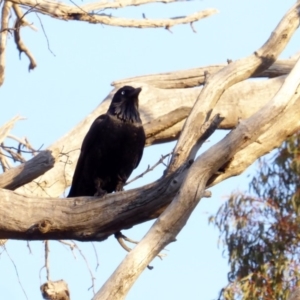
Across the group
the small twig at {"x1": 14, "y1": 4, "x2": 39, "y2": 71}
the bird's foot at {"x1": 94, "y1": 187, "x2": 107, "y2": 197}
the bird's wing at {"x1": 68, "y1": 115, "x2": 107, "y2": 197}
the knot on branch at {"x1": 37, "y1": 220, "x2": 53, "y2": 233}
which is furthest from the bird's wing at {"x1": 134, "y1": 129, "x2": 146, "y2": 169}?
the knot on branch at {"x1": 37, "y1": 220, "x2": 53, "y2": 233}

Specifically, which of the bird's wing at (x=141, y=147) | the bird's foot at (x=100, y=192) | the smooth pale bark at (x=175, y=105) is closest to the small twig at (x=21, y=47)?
the smooth pale bark at (x=175, y=105)

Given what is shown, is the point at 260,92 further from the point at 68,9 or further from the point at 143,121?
the point at 68,9

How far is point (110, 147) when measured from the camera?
558 cm

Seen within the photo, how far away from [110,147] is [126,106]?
26cm

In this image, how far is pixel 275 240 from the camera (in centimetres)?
1032

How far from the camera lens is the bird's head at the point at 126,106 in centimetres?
559

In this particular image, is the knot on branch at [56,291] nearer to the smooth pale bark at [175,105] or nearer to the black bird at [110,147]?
the black bird at [110,147]

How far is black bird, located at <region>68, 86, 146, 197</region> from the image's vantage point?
18.3ft

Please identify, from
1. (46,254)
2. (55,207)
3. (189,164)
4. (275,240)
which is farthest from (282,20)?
(275,240)

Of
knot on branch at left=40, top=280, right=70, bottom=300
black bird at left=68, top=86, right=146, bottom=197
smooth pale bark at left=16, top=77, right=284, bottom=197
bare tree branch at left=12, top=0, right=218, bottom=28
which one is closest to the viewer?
knot on branch at left=40, top=280, right=70, bottom=300

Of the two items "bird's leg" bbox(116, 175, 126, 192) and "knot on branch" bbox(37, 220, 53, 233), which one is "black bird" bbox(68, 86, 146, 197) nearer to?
"bird's leg" bbox(116, 175, 126, 192)

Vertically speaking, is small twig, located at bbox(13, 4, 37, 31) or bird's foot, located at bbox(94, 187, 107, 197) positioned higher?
small twig, located at bbox(13, 4, 37, 31)

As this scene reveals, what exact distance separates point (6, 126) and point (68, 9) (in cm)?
79

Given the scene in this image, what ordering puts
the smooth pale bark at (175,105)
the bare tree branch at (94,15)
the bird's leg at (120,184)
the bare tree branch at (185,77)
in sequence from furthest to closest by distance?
the bare tree branch at (185,77) < the smooth pale bark at (175,105) < the bird's leg at (120,184) < the bare tree branch at (94,15)
